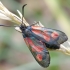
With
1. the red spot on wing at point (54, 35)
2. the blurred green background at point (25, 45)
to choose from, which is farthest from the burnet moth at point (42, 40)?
the blurred green background at point (25, 45)

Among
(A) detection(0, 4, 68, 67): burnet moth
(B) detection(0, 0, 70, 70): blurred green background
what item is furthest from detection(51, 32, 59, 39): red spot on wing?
(B) detection(0, 0, 70, 70): blurred green background

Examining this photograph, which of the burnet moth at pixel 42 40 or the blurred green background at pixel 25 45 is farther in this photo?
the blurred green background at pixel 25 45

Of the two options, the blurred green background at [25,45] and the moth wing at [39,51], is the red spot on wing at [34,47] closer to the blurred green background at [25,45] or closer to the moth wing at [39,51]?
the moth wing at [39,51]

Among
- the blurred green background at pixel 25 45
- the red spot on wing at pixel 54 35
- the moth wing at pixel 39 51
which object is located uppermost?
the blurred green background at pixel 25 45

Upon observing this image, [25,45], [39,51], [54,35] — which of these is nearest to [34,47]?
[39,51]

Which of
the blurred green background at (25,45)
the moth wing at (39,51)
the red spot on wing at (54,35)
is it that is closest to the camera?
the moth wing at (39,51)

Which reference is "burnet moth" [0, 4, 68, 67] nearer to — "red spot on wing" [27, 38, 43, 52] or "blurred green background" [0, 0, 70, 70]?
"red spot on wing" [27, 38, 43, 52]

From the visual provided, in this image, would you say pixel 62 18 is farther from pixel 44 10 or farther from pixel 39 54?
pixel 44 10
